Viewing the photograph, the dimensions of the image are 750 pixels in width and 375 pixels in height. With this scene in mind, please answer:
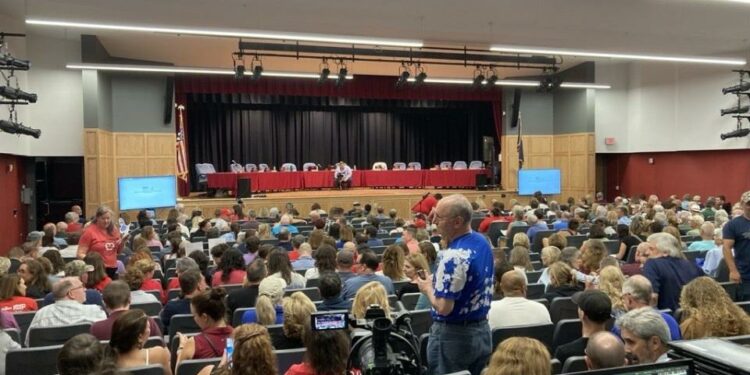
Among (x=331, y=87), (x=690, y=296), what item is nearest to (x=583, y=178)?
(x=331, y=87)

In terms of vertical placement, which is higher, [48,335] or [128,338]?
[128,338]

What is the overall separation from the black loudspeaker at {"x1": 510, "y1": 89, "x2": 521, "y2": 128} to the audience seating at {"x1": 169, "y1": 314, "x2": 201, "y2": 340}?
1775 cm

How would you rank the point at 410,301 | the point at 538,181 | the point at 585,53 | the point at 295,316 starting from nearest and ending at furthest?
the point at 295,316 < the point at 410,301 < the point at 585,53 < the point at 538,181

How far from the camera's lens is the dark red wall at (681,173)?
17.3 meters

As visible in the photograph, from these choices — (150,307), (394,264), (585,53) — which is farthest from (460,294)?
(585,53)

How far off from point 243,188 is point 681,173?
13684 mm

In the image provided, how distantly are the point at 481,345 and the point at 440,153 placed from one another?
2254 cm

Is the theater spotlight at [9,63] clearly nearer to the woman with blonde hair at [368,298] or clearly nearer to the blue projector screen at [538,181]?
the woman with blonde hair at [368,298]

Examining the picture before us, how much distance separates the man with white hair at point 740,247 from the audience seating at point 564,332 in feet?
8.64

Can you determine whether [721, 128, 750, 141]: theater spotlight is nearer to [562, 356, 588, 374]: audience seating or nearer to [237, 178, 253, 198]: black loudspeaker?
[237, 178, 253, 198]: black loudspeaker

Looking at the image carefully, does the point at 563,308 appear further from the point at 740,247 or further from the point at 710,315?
the point at 740,247

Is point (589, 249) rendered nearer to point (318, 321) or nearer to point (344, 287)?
point (344, 287)

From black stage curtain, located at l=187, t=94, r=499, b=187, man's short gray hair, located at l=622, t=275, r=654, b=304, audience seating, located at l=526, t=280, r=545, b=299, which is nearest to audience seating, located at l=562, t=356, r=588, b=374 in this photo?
man's short gray hair, located at l=622, t=275, r=654, b=304

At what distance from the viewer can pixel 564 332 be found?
414cm
